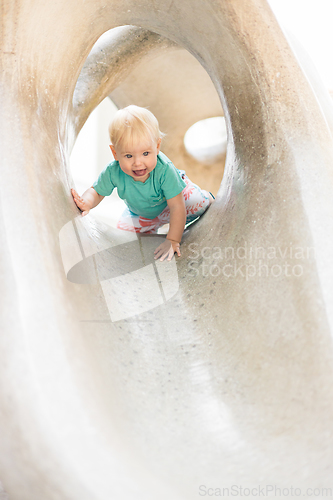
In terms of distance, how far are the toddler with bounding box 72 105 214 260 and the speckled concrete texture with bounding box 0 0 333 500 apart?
0.44 feet

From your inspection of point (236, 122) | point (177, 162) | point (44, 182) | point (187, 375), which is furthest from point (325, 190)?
point (177, 162)

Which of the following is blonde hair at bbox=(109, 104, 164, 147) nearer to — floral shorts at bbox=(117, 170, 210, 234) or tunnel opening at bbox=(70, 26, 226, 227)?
floral shorts at bbox=(117, 170, 210, 234)

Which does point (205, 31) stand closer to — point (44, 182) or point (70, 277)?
point (44, 182)

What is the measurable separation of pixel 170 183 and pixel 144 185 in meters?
0.10

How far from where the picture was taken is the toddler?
1.20m

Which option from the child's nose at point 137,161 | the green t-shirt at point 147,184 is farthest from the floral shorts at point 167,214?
the child's nose at point 137,161

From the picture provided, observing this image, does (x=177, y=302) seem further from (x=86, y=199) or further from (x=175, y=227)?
(x=86, y=199)

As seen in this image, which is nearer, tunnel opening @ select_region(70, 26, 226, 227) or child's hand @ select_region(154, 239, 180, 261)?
child's hand @ select_region(154, 239, 180, 261)

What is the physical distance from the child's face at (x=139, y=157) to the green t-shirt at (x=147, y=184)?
8 centimetres

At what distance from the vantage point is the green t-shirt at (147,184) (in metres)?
1.36

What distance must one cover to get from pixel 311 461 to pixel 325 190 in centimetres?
57

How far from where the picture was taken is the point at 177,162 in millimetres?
3141

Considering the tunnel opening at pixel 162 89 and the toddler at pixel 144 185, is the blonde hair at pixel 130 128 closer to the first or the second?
the toddler at pixel 144 185

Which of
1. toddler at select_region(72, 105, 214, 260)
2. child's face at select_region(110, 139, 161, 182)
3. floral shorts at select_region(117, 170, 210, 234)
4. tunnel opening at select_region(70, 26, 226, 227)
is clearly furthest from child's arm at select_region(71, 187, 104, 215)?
tunnel opening at select_region(70, 26, 226, 227)
